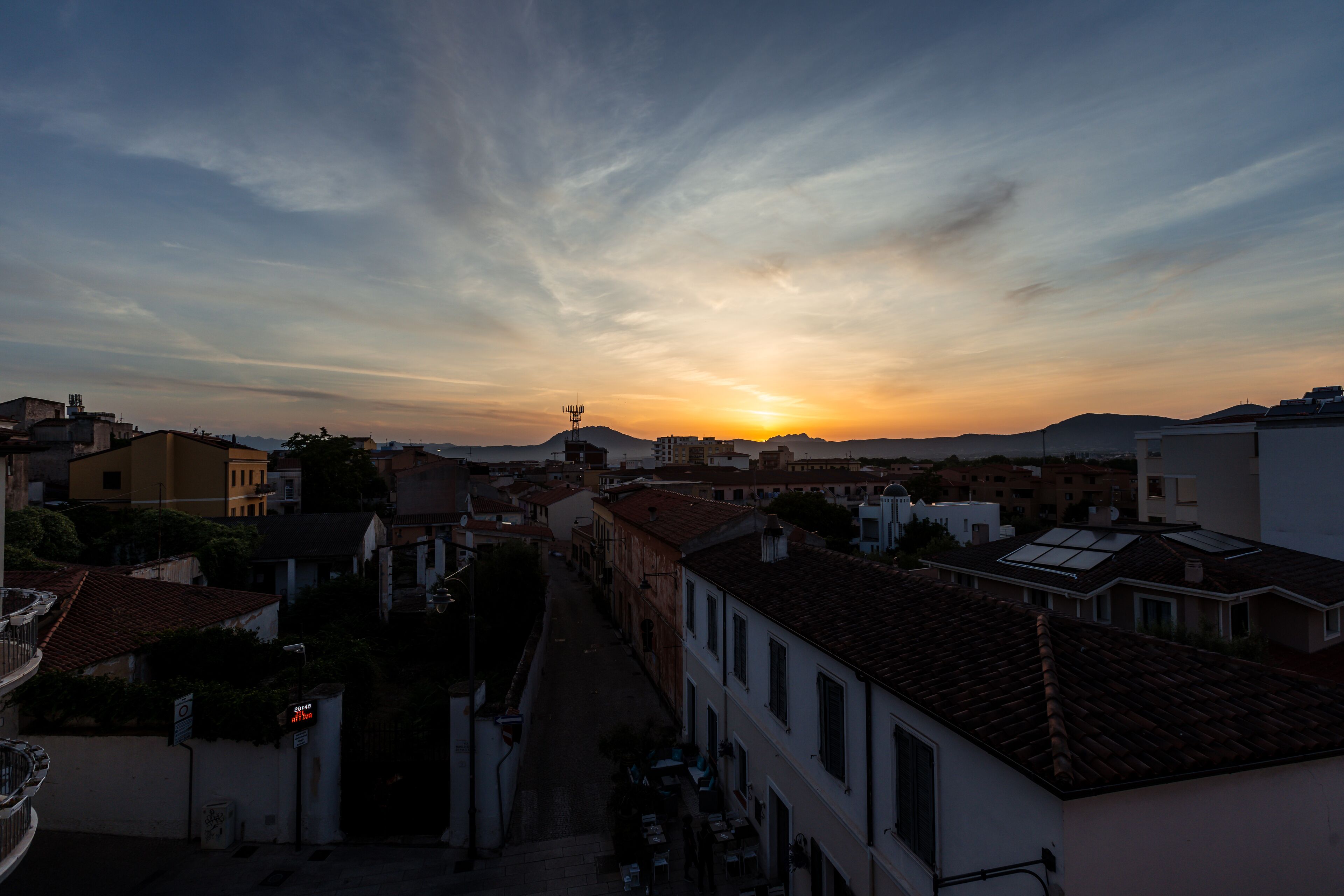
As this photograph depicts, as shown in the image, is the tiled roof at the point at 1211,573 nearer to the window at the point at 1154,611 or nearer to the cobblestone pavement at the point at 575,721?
the window at the point at 1154,611

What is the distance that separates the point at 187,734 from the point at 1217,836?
15.3 metres

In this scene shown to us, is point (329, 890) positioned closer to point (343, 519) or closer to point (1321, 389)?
point (343, 519)

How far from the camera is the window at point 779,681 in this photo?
10.6 metres

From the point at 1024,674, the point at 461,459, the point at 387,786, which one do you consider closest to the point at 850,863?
the point at 1024,674

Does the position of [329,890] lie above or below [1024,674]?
below

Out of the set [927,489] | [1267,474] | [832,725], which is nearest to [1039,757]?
[832,725]

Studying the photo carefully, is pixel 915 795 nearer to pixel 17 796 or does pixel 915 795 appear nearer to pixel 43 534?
pixel 17 796

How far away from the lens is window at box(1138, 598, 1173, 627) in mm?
14305

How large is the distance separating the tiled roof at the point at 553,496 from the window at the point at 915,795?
43.7 m

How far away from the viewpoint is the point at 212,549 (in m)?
26.1

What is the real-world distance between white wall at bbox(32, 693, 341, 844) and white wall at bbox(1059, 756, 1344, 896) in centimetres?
1308

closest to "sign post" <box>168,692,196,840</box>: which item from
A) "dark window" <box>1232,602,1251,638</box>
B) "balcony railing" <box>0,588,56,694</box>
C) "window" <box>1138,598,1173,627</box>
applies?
"balcony railing" <box>0,588,56,694</box>

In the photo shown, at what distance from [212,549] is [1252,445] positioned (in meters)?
44.8

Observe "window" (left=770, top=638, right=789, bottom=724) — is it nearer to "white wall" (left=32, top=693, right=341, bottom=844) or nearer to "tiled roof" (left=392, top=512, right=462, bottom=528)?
"white wall" (left=32, top=693, right=341, bottom=844)
